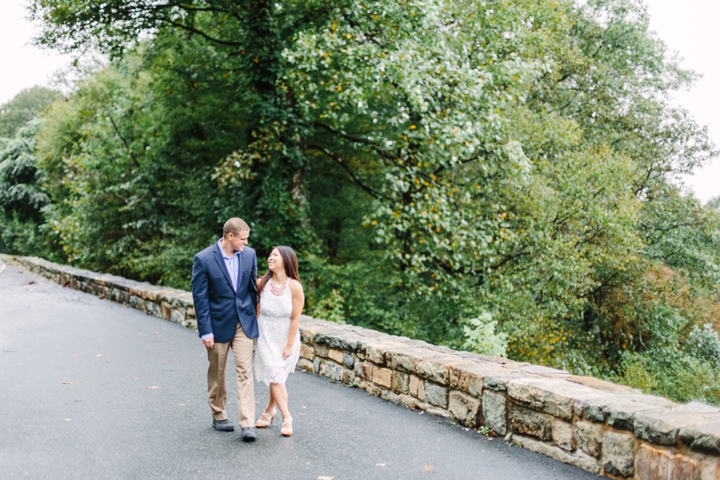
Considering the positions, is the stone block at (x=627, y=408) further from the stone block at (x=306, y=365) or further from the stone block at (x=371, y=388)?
the stone block at (x=306, y=365)

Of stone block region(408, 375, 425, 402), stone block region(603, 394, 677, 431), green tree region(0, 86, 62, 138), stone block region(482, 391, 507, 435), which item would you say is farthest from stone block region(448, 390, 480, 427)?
green tree region(0, 86, 62, 138)

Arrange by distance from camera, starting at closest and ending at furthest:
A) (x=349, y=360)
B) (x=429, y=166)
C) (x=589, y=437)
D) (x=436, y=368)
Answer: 1. (x=589, y=437)
2. (x=436, y=368)
3. (x=349, y=360)
4. (x=429, y=166)

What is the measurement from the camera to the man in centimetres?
515

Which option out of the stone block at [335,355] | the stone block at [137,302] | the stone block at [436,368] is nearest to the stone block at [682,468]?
the stone block at [436,368]

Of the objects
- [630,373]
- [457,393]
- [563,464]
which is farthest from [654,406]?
[630,373]

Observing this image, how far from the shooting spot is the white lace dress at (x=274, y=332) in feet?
17.2

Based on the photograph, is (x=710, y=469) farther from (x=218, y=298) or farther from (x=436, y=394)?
(x=218, y=298)

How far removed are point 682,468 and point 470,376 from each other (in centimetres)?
203

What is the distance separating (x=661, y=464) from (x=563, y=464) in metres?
0.87

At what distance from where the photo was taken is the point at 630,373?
1752 centimetres

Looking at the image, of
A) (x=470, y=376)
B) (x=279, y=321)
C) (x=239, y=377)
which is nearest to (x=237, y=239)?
(x=279, y=321)

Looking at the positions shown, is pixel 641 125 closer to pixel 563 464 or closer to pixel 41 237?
pixel 563 464

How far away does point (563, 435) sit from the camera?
15.4 feet

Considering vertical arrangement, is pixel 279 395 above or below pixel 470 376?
below
